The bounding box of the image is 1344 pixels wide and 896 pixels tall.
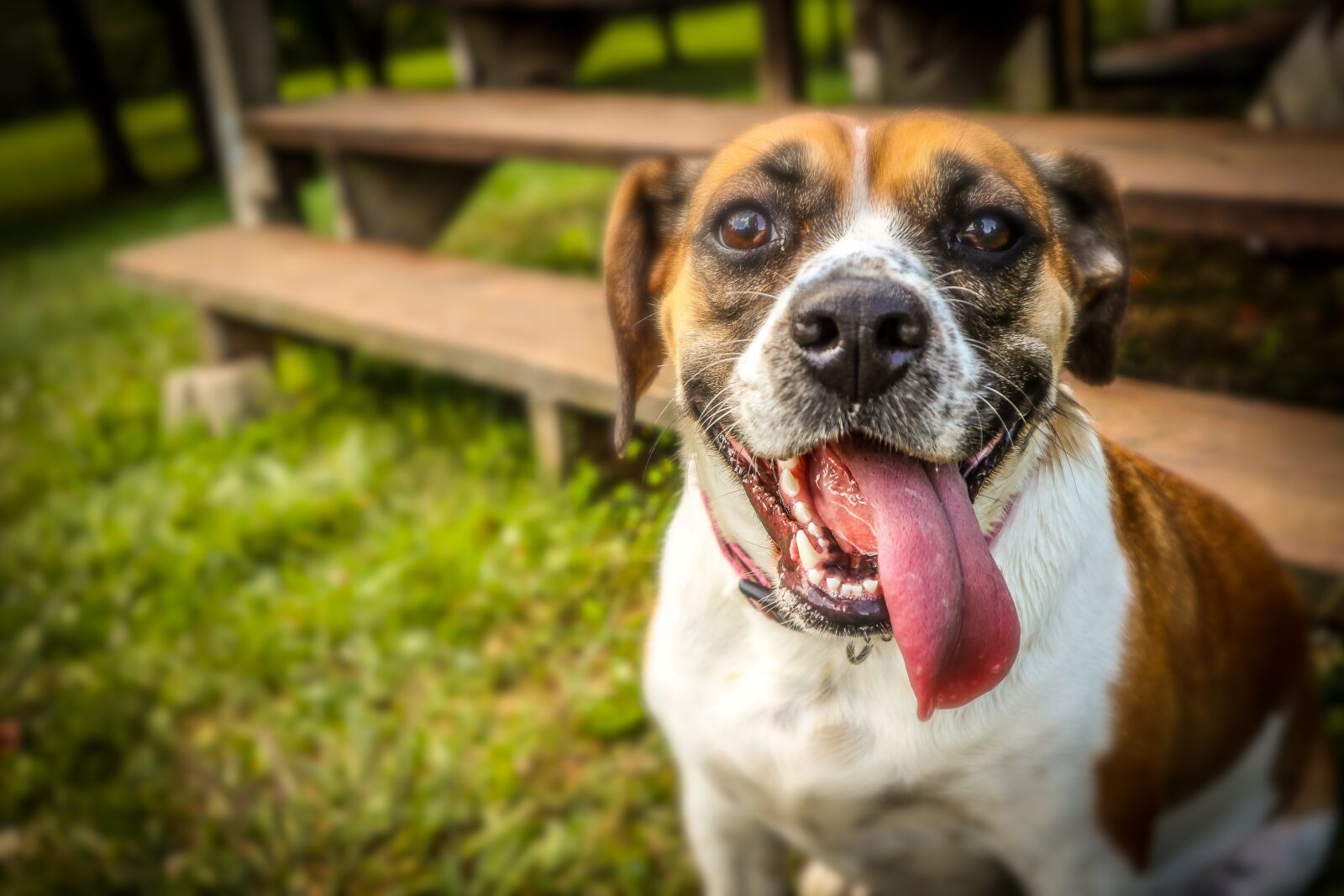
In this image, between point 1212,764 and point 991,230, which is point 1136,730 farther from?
point 991,230

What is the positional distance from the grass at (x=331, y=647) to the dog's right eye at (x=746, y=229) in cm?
54

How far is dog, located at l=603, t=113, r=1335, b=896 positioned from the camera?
1289 mm

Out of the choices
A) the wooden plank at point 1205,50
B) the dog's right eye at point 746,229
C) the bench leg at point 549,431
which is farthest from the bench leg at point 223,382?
the wooden plank at point 1205,50

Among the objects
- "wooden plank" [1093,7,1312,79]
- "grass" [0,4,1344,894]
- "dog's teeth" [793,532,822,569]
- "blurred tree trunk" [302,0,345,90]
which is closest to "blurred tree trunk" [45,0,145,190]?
"blurred tree trunk" [302,0,345,90]

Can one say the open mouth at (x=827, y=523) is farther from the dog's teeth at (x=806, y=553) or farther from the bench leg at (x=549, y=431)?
the bench leg at (x=549, y=431)

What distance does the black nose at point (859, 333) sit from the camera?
1235 mm

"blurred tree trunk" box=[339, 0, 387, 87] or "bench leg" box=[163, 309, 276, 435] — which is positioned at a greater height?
"blurred tree trunk" box=[339, 0, 387, 87]

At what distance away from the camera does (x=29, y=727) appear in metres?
2.78

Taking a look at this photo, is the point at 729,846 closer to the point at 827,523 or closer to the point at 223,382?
the point at 827,523

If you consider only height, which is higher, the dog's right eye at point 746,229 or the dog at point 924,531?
the dog's right eye at point 746,229

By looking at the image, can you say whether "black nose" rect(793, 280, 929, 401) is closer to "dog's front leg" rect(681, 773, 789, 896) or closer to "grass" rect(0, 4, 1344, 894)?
"grass" rect(0, 4, 1344, 894)

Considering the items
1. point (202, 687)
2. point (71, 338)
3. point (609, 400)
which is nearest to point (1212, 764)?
point (609, 400)

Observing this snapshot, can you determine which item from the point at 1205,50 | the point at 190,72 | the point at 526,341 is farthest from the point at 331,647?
the point at 190,72

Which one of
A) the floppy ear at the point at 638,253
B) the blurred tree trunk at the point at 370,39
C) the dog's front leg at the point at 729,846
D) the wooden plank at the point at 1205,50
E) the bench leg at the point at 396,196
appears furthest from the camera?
the blurred tree trunk at the point at 370,39
